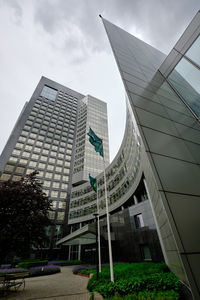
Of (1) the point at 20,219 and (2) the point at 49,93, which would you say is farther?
(2) the point at 49,93

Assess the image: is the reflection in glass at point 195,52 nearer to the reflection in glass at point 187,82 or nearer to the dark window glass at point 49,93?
the reflection in glass at point 187,82

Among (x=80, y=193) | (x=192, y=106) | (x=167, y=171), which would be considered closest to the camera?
(x=167, y=171)

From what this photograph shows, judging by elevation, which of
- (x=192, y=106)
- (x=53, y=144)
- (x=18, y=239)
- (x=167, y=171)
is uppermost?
(x=53, y=144)

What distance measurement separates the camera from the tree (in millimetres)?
8562

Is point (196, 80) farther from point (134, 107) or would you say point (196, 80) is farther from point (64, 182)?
point (64, 182)

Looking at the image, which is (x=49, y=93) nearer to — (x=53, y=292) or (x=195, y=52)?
(x=195, y=52)

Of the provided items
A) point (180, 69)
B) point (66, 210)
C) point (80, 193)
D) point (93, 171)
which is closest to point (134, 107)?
point (180, 69)

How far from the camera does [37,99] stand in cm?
8219

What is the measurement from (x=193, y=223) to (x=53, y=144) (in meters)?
71.4

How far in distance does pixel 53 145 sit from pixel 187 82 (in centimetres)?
6806

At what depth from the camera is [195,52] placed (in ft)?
23.2

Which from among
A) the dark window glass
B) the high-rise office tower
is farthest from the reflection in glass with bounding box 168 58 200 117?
→ the dark window glass

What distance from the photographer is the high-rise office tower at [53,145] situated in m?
54.5

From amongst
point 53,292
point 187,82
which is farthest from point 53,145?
point 187,82
